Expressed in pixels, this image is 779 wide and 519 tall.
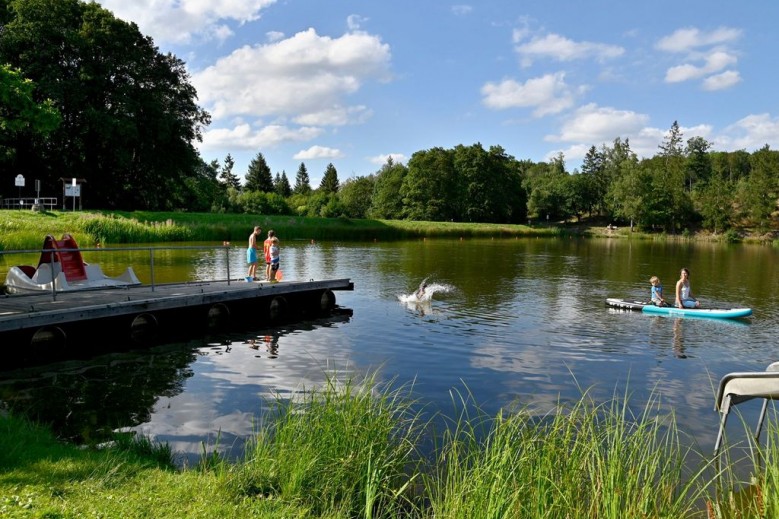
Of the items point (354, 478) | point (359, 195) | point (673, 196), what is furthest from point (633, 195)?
point (354, 478)

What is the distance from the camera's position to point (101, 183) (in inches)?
2276

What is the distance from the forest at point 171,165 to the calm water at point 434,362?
43.8 ft

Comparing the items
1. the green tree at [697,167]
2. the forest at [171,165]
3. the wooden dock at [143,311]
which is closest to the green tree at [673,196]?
the forest at [171,165]

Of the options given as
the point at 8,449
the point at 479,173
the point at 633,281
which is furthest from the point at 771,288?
the point at 479,173

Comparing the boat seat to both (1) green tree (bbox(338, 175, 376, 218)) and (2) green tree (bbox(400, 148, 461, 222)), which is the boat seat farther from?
(1) green tree (bbox(338, 175, 376, 218))

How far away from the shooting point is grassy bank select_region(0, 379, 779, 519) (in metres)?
4.96

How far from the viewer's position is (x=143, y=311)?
51.1 ft

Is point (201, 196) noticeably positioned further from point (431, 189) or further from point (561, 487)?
point (561, 487)

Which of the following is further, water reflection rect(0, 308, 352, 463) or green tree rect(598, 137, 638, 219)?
green tree rect(598, 137, 638, 219)

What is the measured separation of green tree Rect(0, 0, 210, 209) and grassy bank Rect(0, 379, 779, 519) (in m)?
51.9

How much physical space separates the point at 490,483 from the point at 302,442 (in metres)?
2.28

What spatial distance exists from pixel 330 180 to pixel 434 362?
137 m

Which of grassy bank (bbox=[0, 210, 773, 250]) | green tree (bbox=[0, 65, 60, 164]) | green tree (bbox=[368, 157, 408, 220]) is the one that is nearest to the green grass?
grassy bank (bbox=[0, 210, 773, 250])

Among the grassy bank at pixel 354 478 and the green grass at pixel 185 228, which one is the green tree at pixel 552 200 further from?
the grassy bank at pixel 354 478
